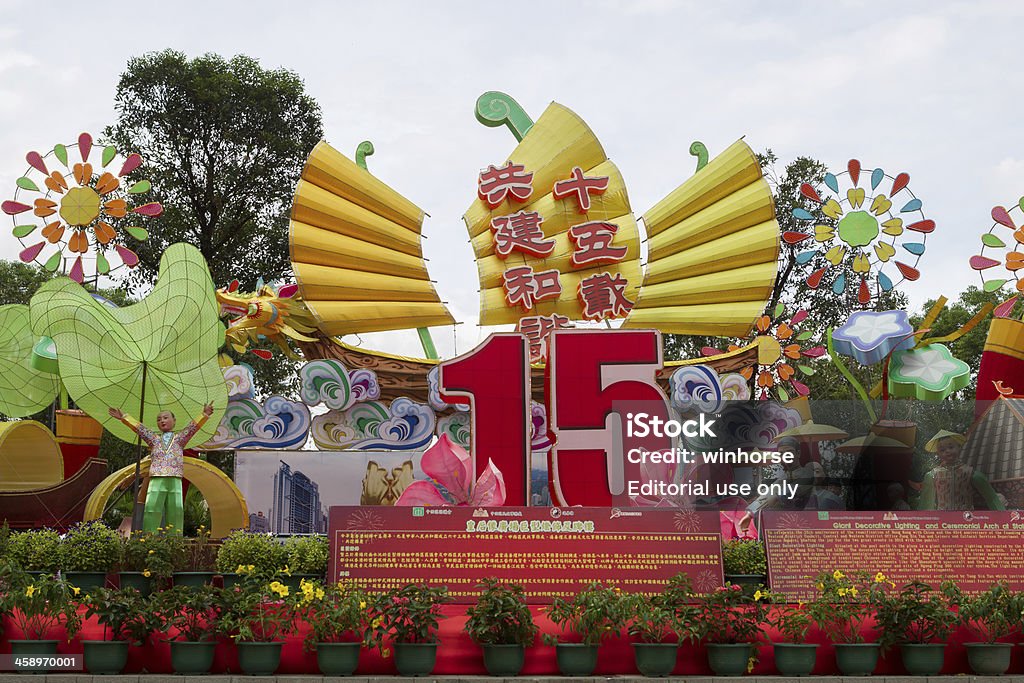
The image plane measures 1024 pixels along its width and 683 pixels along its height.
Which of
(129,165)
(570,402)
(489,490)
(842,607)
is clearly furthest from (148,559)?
(129,165)

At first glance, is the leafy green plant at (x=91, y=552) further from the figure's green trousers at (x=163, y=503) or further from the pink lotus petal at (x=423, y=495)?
the figure's green trousers at (x=163, y=503)

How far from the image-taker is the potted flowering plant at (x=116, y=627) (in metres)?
7.60

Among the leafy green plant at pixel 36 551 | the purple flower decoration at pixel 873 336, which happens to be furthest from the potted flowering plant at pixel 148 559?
the purple flower decoration at pixel 873 336

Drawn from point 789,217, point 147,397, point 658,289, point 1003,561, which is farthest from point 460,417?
point 789,217

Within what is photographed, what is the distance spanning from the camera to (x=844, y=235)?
15688mm

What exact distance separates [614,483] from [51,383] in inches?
425

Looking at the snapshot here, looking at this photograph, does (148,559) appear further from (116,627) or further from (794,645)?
(794,645)

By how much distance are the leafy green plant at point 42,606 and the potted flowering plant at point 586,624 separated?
3626mm

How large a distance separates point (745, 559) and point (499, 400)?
319cm

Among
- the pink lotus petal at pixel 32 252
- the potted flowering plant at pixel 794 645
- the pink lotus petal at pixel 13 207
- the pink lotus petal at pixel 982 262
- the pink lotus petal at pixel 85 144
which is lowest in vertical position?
the potted flowering plant at pixel 794 645

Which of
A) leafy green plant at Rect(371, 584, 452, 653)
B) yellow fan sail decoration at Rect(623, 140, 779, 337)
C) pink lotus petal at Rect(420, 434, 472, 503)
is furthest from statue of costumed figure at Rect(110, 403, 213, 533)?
yellow fan sail decoration at Rect(623, 140, 779, 337)

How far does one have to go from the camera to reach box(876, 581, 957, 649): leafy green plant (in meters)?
7.94

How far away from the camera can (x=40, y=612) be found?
781cm

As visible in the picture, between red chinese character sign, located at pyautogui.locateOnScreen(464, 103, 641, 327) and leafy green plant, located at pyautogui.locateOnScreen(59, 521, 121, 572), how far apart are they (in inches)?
334
